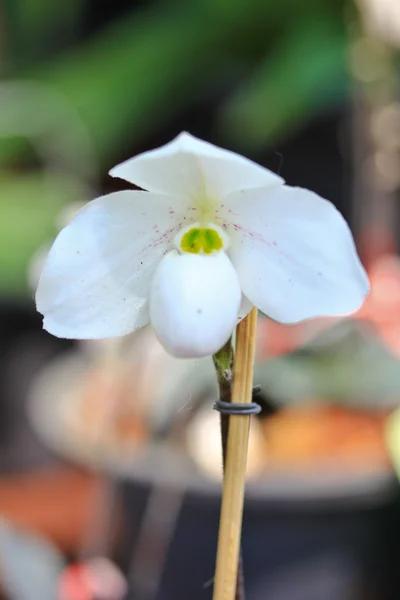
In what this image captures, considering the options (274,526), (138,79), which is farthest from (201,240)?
(138,79)

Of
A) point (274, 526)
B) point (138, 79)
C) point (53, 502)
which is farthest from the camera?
point (138, 79)

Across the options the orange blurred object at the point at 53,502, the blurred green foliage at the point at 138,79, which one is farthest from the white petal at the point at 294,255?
the blurred green foliage at the point at 138,79

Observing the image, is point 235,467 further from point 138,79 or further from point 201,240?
point 138,79

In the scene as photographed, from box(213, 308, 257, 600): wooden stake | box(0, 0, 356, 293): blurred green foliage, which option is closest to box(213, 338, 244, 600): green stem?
box(213, 308, 257, 600): wooden stake

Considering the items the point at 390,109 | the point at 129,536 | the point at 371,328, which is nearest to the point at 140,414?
the point at 129,536

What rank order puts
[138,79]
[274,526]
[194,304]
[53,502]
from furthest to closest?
[138,79]
[53,502]
[274,526]
[194,304]

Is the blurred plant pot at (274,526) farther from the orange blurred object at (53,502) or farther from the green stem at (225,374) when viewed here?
the green stem at (225,374)

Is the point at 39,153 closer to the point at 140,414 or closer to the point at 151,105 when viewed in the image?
the point at 151,105
